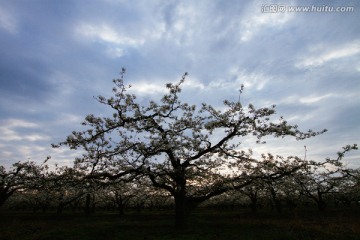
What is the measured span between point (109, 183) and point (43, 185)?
180 inches

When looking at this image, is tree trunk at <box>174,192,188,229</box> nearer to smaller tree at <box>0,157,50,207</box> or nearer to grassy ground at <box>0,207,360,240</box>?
grassy ground at <box>0,207,360,240</box>

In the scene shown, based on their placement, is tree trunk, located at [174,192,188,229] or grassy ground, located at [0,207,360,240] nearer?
grassy ground, located at [0,207,360,240]

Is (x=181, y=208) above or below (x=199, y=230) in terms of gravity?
above

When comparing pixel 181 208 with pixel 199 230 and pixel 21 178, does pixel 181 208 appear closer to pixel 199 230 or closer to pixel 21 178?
pixel 199 230

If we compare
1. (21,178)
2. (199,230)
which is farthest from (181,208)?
(21,178)

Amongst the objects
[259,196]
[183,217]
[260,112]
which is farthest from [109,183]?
[259,196]

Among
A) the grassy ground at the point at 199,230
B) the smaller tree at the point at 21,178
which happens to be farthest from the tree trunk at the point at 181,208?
the smaller tree at the point at 21,178

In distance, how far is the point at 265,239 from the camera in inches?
798

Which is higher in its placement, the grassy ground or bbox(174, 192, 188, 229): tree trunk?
bbox(174, 192, 188, 229): tree trunk

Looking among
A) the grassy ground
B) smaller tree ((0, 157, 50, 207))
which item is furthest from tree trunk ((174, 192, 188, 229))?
smaller tree ((0, 157, 50, 207))

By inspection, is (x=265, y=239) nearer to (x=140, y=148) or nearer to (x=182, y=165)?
(x=182, y=165)

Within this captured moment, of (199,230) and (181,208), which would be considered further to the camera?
(199,230)

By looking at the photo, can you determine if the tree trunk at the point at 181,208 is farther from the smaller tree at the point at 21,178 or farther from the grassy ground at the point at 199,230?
the smaller tree at the point at 21,178

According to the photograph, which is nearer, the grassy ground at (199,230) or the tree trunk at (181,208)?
the grassy ground at (199,230)
